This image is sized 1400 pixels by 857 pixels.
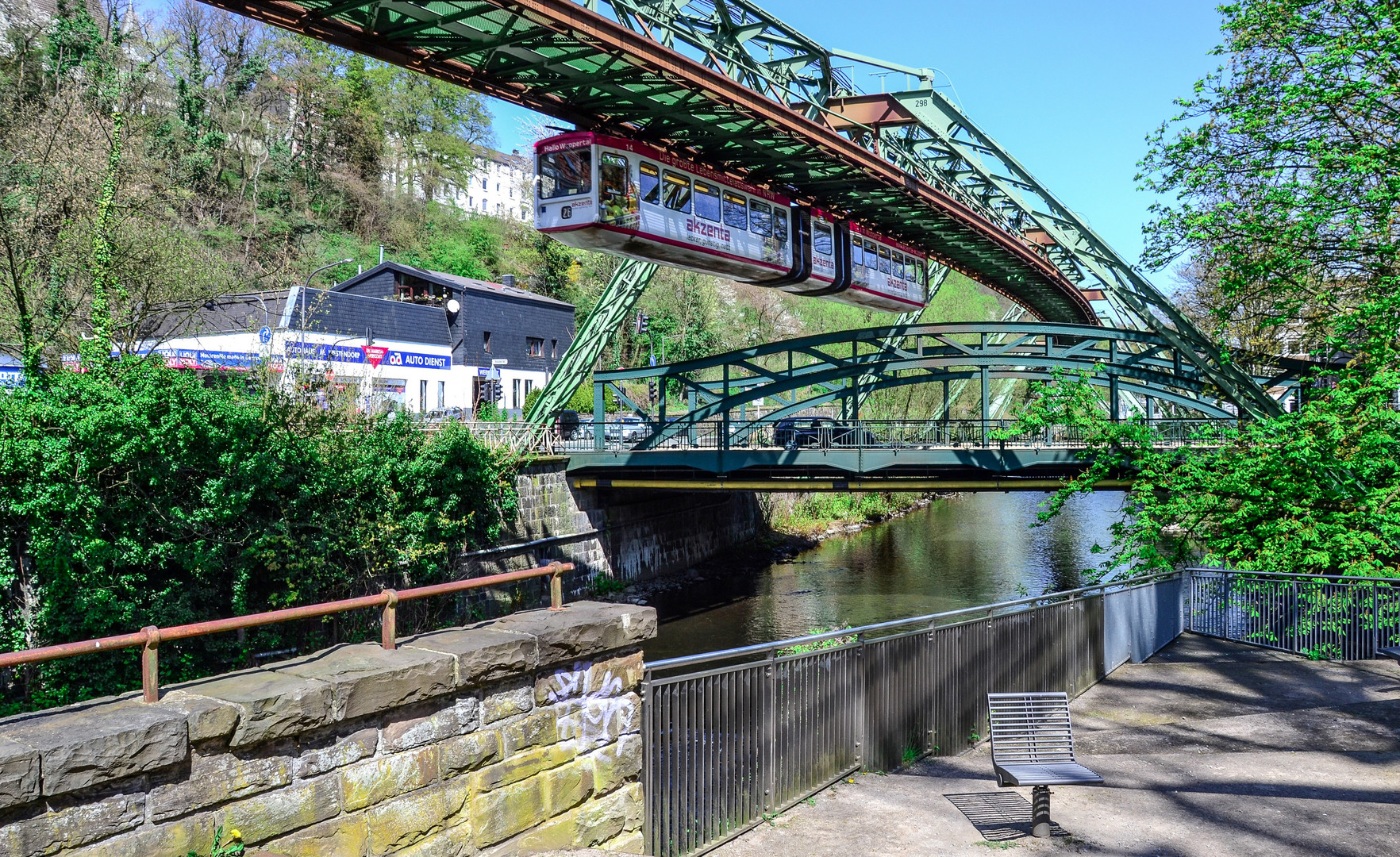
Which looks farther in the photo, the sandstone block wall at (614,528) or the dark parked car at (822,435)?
the sandstone block wall at (614,528)

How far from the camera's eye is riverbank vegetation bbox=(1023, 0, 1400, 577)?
15.7m

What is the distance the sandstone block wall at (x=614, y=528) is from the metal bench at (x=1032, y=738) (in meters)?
17.5

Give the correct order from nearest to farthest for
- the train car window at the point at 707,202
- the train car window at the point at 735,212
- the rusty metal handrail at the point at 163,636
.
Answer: the rusty metal handrail at the point at 163,636, the train car window at the point at 707,202, the train car window at the point at 735,212

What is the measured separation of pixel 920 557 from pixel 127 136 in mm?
28311

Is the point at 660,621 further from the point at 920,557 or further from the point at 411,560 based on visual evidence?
the point at 920,557

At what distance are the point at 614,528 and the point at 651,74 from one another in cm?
1646

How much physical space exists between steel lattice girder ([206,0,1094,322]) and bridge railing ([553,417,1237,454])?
638cm

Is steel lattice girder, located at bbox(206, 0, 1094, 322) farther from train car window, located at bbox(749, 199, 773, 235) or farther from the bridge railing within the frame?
the bridge railing

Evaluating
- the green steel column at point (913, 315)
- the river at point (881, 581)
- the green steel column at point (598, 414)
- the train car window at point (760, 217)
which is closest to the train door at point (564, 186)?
the train car window at point (760, 217)

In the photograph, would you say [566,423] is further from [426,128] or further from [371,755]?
[426,128]

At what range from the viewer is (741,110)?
18.9 m

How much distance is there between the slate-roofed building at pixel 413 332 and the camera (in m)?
31.2

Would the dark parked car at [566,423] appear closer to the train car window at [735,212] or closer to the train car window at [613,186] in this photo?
the train car window at [735,212]

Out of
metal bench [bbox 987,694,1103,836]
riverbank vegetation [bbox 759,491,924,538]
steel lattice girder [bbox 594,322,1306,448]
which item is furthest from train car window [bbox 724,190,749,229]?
riverbank vegetation [bbox 759,491,924,538]
